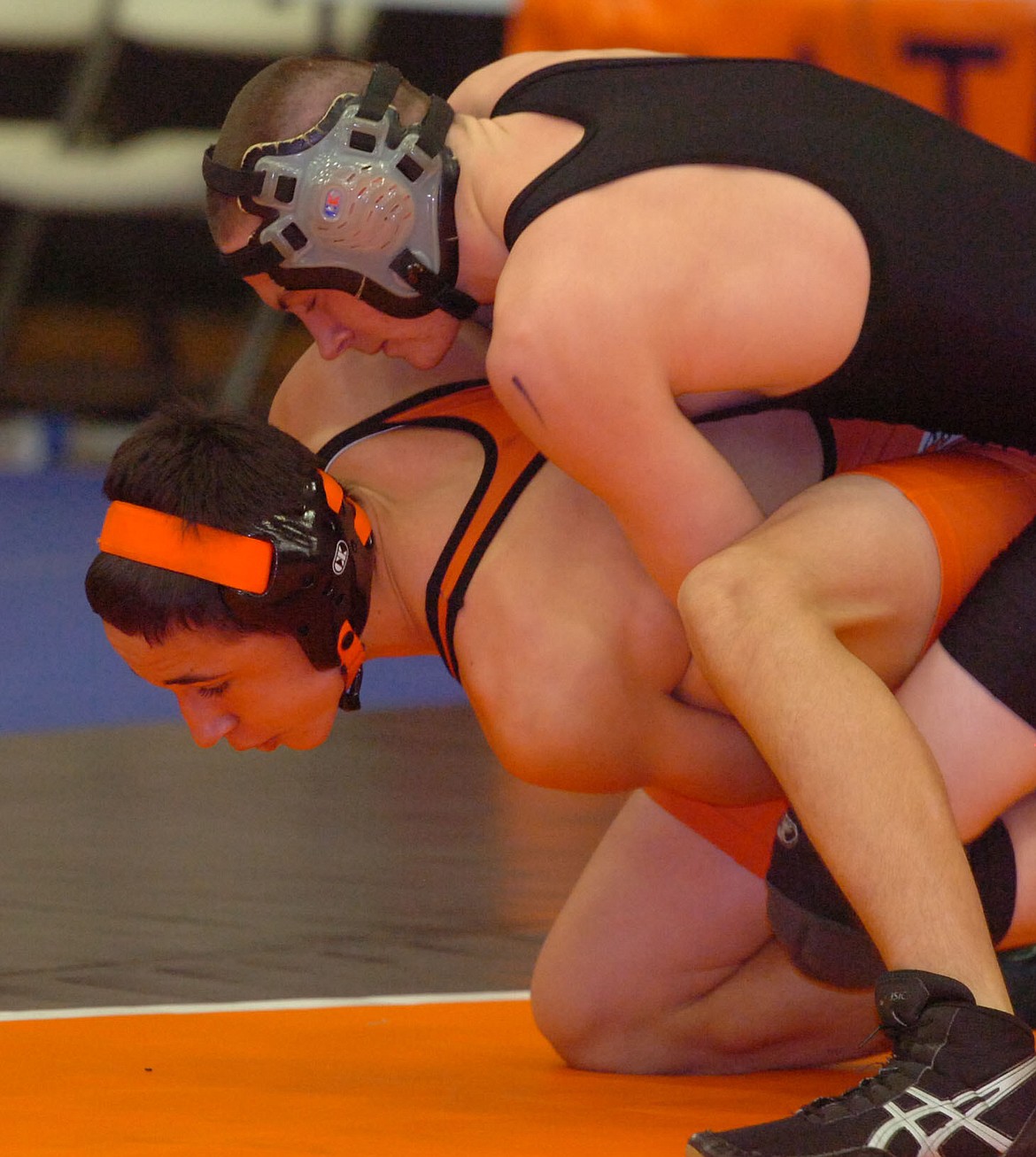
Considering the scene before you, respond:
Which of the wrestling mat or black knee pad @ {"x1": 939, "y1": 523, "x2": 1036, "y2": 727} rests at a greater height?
black knee pad @ {"x1": 939, "y1": 523, "x2": 1036, "y2": 727}

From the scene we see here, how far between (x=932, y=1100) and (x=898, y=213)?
1092 millimetres

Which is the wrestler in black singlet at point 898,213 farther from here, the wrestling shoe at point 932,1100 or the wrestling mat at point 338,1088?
the wrestling mat at point 338,1088

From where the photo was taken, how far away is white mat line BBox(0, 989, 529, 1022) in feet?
10.6

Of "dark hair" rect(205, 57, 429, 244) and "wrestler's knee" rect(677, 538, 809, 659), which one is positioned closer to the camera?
"wrestler's knee" rect(677, 538, 809, 659)

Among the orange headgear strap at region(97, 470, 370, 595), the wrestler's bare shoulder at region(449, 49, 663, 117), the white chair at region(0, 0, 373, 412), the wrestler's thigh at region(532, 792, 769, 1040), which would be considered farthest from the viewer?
the white chair at region(0, 0, 373, 412)

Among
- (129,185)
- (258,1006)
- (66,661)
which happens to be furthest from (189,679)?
(129,185)

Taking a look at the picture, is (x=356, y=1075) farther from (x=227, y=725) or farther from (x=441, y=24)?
(x=441, y=24)

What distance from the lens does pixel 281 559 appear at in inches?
105

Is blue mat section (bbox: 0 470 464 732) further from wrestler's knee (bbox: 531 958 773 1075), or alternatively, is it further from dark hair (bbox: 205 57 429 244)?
dark hair (bbox: 205 57 429 244)

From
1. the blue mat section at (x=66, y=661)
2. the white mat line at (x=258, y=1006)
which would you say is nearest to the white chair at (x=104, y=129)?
the blue mat section at (x=66, y=661)

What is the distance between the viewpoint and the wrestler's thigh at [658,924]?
10.3 ft

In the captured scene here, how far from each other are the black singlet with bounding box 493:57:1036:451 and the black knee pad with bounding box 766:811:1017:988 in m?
0.57

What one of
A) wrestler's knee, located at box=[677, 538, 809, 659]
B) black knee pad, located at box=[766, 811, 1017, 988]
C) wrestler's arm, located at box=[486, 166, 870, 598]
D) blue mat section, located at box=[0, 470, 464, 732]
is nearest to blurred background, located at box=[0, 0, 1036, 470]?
blue mat section, located at box=[0, 470, 464, 732]

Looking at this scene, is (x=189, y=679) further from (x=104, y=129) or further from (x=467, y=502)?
(x=104, y=129)
